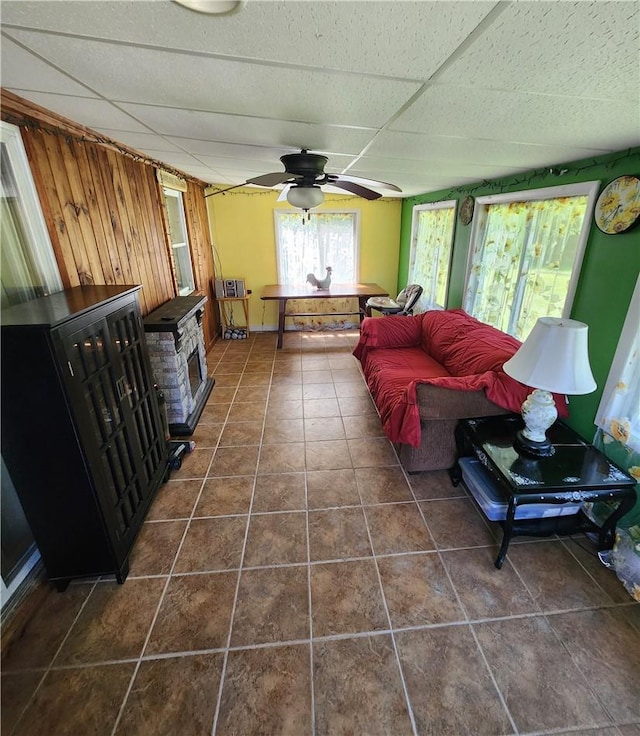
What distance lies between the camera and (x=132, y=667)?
140 cm

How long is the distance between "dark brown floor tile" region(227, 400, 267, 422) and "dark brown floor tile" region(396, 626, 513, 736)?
2.07 m

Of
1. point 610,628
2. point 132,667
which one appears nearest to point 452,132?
point 610,628

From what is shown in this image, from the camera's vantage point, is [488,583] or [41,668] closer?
[41,668]

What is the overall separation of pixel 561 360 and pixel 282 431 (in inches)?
82.5

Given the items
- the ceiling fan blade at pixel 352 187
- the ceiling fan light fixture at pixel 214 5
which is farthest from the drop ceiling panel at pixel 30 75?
the ceiling fan blade at pixel 352 187

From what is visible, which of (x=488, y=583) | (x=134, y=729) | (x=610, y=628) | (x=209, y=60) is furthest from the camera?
(x=488, y=583)

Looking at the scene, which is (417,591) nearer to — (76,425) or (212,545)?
(212,545)

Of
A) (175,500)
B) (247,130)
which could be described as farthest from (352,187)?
(175,500)

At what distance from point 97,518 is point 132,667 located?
24.4 inches

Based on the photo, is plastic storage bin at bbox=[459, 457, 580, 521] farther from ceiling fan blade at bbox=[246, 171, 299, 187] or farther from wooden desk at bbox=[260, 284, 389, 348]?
wooden desk at bbox=[260, 284, 389, 348]

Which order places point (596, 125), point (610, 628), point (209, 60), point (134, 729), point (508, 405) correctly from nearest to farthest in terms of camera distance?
point (209, 60), point (134, 729), point (596, 125), point (610, 628), point (508, 405)

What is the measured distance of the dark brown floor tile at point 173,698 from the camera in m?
1.23

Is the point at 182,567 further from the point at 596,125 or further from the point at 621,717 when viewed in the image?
the point at 596,125

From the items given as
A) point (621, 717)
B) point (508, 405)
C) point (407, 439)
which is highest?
point (508, 405)
